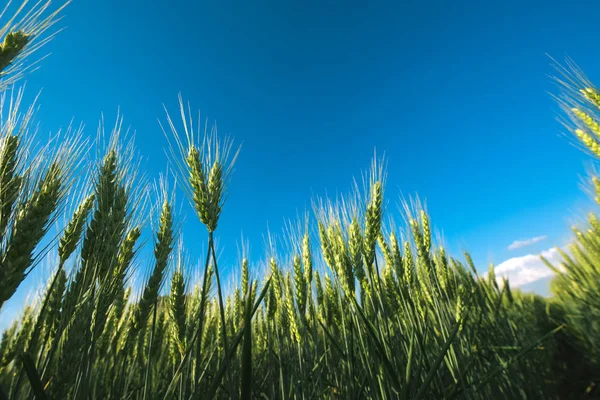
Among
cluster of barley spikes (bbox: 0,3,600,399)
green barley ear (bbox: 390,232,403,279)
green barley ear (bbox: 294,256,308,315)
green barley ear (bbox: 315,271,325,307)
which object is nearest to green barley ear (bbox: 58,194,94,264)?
cluster of barley spikes (bbox: 0,3,600,399)

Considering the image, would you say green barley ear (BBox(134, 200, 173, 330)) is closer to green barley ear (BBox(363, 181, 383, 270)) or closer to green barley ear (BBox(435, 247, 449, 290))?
green barley ear (BBox(363, 181, 383, 270))

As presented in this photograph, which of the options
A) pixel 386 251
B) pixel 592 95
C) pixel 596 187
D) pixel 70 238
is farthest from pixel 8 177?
pixel 596 187

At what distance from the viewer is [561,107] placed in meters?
3.04

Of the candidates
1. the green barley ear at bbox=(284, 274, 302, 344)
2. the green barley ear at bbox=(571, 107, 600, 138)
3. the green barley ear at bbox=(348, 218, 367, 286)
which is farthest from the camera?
the green barley ear at bbox=(571, 107, 600, 138)

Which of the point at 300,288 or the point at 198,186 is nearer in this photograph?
the point at 198,186

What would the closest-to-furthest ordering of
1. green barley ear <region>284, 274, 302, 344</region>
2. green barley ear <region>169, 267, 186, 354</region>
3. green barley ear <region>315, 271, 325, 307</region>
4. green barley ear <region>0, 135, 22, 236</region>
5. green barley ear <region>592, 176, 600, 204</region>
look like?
green barley ear <region>0, 135, 22, 236</region> < green barley ear <region>169, 267, 186, 354</region> < green barley ear <region>284, 274, 302, 344</region> < green barley ear <region>315, 271, 325, 307</region> < green barley ear <region>592, 176, 600, 204</region>

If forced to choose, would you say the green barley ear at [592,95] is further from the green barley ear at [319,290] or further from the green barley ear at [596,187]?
the green barley ear at [319,290]

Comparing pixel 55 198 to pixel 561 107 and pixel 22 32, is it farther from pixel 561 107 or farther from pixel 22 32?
pixel 561 107

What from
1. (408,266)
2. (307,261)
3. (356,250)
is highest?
(307,261)

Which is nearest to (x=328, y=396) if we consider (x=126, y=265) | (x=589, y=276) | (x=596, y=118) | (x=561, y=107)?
(x=126, y=265)

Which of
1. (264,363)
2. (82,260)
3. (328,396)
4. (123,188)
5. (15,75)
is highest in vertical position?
(15,75)

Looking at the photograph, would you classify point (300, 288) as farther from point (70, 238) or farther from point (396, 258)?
point (70, 238)

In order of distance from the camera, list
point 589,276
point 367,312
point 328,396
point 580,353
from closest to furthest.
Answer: point 328,396, point 367,312, point 589,276, point 580,353

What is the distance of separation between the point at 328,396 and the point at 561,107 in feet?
11.3
